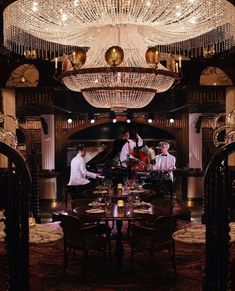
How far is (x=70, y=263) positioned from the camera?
752 centimetres

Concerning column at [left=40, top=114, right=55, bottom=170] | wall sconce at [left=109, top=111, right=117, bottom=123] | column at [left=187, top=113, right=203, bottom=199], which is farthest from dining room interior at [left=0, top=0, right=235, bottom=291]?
wall sconce at [left=109, top=111, right=117, bottom=123]

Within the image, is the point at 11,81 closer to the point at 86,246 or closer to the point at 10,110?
the point at 10,110

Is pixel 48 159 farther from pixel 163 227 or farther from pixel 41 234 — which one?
pixel 41 234

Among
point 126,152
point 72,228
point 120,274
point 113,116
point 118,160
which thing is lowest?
point 120,274

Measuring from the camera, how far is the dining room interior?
3.16 metres

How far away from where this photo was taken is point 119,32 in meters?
6.25

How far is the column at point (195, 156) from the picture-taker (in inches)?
620

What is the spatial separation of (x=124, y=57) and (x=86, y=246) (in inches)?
101

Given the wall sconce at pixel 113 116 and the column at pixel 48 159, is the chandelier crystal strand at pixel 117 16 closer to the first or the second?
the wall sconce at pixel 113 116

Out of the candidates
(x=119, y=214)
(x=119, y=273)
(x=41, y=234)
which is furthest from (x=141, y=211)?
(x=41, y=234)

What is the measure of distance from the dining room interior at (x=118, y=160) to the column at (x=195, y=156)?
205cm

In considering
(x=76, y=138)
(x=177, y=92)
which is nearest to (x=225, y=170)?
(x=177, y=92)

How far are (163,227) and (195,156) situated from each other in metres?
9.63

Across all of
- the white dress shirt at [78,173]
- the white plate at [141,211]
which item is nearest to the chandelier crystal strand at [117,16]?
the white plate at [141,211]
